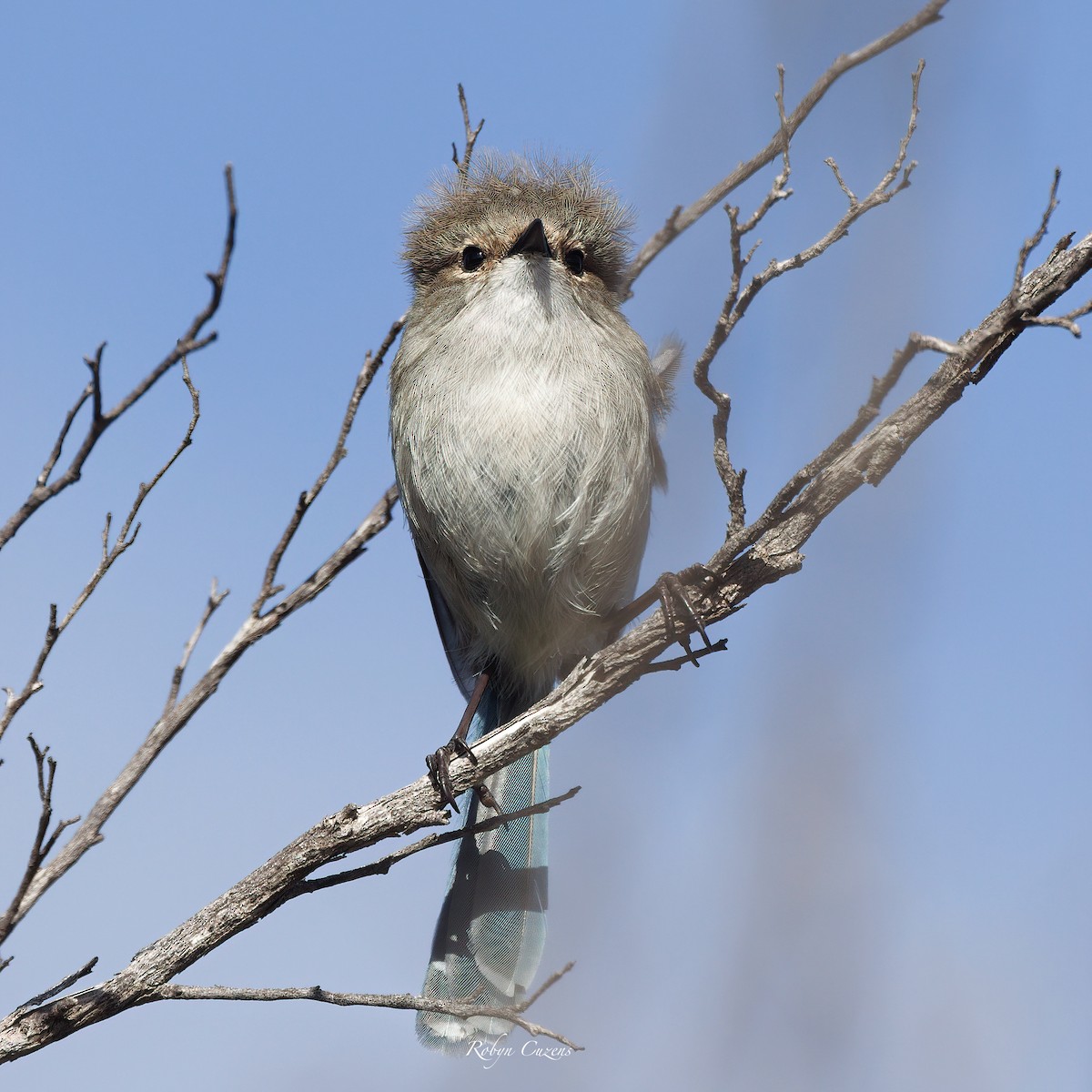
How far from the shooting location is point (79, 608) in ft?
8.97

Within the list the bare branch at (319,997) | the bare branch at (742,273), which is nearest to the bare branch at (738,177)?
the bare branch at (742,273)

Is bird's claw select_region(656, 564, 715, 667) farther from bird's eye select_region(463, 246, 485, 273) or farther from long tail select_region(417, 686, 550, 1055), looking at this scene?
bird's eye select_region(463, 246, 485, 273)

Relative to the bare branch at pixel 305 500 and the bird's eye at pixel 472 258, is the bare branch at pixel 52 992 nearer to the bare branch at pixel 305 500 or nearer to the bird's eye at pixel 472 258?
the bare branch at pixel 305 500

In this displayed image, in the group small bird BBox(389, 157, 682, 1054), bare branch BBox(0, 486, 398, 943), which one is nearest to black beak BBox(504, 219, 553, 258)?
small bird BBox(389, 157, 682, 1054)

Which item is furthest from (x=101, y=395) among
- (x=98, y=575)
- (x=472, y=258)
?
(x=472, y=258)

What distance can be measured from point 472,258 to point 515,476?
104 cm

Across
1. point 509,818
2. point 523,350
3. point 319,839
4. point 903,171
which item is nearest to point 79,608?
point 319,839

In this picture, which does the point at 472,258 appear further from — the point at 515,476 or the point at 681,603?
the point at 681,603

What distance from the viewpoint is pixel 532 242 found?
3.92m

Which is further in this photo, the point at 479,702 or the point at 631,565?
the point at 479,702

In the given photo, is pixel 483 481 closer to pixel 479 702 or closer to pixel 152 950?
pixel 479 702

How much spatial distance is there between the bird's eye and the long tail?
6.07 feet

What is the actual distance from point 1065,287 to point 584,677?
1.59m

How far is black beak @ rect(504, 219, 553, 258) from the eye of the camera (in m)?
3.90
